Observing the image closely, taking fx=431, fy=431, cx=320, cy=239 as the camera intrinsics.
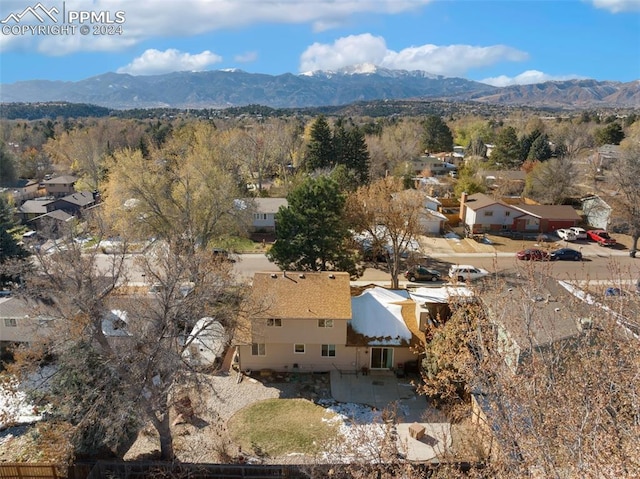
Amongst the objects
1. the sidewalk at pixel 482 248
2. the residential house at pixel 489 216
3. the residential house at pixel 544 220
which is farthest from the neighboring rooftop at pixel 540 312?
the residential house at pixel 544 220

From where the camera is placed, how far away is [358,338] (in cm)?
2200

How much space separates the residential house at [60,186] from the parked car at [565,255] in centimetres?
6392

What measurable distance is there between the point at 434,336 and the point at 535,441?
32.6 feet

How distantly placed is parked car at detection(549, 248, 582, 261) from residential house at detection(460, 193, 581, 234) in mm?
8909

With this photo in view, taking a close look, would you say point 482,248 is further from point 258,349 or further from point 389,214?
point 258,349

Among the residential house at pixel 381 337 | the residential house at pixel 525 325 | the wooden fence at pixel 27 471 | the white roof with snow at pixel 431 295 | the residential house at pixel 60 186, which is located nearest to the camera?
the residential house at pixel 525 325

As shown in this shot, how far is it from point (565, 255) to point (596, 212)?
42.3ft

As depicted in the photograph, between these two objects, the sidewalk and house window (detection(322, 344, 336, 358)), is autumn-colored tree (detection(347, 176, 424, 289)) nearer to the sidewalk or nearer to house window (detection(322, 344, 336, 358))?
the sidewalk

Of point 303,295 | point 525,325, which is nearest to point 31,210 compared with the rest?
point 303,295

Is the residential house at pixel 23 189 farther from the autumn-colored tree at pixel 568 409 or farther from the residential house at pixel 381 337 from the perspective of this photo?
the autumn-colored tree at pixel 568 409

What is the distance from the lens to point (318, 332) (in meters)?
21.6

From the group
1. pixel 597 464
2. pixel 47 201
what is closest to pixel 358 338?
pixel 597 464

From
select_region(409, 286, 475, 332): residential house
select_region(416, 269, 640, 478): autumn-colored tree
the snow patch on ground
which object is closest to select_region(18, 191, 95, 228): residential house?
the snow patch on ground

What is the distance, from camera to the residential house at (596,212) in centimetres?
4422
